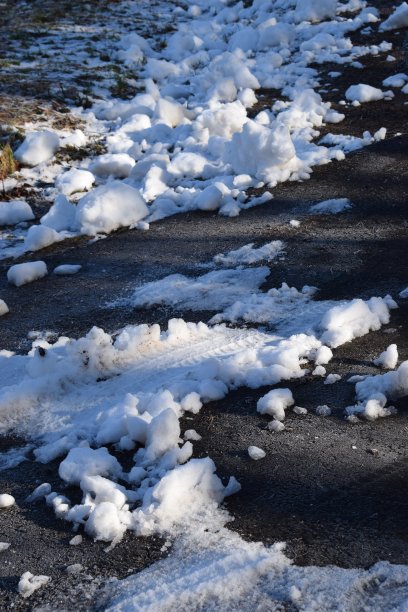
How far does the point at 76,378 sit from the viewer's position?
3.55m

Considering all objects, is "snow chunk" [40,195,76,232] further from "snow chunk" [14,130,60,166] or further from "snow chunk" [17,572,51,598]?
"snow chunk" [17,572,51,598]

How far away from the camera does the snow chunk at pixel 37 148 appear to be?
6.52 metres

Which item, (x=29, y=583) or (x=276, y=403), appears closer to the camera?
(x=29, y=583)

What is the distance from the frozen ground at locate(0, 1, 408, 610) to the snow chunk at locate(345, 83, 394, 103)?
64 cm

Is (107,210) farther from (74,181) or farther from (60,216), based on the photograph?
(74,181)

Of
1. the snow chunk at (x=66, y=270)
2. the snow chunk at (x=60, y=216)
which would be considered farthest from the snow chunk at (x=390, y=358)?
the snow chunk at (x=60, y=216)

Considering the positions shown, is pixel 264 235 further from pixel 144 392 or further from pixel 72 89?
pixel 72 89

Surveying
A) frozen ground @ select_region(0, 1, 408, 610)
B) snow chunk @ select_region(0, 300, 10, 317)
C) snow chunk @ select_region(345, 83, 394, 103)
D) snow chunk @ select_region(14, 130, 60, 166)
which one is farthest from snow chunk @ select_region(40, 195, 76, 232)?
snow chunk @ select_region(345, 83, 394, 103)

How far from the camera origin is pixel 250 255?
4.82 m

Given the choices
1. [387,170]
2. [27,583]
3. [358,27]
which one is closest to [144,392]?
[27,583]

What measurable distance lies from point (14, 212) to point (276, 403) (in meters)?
3.27

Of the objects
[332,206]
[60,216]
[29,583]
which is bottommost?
[332,206]

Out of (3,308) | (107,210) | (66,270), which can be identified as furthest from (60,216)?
(3,308)

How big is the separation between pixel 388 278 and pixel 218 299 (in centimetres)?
98
